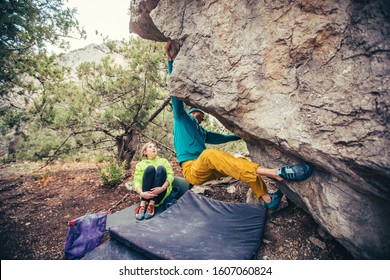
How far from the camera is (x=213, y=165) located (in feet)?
9.37

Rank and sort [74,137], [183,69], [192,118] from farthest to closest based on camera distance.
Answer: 1. [74,137]
2. [192,118]
3. [183,69]

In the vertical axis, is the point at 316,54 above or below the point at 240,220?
above

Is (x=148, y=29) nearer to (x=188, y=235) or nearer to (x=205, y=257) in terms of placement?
(x=188, y=235)

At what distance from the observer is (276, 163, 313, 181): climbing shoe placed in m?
2.20

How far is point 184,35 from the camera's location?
2.71 m

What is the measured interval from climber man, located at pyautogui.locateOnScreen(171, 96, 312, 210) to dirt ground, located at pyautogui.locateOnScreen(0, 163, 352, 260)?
409 mm

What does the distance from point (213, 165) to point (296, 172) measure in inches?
39.4

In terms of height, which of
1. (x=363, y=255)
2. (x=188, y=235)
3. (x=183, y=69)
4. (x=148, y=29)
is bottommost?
(x=188, y=235)

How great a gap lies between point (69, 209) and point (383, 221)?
4.16 meters

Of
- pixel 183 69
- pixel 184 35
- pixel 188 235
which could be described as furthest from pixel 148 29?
pixel 188 235

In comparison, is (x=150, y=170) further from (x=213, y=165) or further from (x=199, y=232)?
(x=199, y=232)

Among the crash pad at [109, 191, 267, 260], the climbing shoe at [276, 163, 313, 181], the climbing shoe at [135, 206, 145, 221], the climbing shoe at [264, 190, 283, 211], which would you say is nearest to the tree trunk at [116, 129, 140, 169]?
the climbing shoe at [135, 206, 145, 221]

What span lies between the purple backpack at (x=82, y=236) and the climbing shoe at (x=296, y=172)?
2.25 meters

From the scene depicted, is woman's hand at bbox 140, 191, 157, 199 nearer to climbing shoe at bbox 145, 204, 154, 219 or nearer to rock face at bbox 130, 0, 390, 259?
climbing shoe at bbox 145, 204, 154, 219
